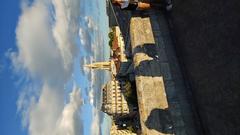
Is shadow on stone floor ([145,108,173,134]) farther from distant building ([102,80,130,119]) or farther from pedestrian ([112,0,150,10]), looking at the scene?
distant building ([102,80,130,119])

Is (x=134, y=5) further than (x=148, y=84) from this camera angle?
Yes

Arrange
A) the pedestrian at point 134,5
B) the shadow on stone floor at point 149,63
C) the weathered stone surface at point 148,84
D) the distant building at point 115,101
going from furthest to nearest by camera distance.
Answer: the distant building at point 115,101, the pedestrian at point 134,5, the shadow on stone floor at point 149,63, the weathered stone surface at point 148,84

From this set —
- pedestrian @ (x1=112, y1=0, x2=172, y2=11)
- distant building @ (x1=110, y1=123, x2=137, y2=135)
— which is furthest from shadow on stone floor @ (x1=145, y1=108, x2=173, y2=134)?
distant building @ (x1=110, y1=123, x2=137, y2=135)

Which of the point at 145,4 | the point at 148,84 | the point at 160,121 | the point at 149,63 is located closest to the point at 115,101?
the point at 149,63

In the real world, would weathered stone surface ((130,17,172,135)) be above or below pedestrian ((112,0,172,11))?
below

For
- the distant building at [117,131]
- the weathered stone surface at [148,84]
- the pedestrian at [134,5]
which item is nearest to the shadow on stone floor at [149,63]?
the weathered stone surface at [148,84]

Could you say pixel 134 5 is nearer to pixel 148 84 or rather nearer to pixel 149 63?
pixel 149 63

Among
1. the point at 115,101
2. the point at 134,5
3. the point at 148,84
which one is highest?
the point at 115,101

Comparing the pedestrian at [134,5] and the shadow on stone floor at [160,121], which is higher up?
the pedestrian at [134,5]

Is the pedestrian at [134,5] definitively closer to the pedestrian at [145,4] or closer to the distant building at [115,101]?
the pedestrian at [145,4]

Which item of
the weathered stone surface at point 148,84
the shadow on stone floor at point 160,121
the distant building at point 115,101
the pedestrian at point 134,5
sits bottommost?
the shadow on stone floor at point 160,121

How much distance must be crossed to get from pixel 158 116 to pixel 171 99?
855mm

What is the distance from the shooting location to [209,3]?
37.3 ft

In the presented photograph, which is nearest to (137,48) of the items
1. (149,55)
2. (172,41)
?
(149,55)
